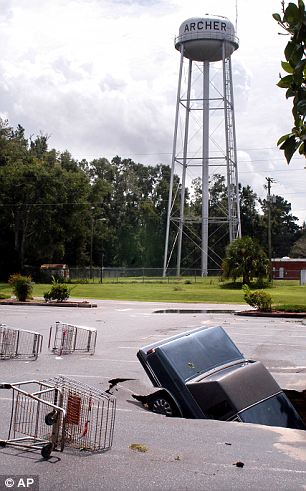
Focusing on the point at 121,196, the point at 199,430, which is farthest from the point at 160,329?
the point at 121,196

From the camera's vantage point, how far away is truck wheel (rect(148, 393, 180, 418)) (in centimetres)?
930

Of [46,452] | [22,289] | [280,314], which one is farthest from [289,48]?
[22,289]

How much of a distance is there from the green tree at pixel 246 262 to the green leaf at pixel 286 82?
47016 mm

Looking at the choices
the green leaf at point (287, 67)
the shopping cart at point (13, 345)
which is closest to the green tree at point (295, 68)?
the green leaf at point (287, 67)

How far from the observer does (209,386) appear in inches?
345

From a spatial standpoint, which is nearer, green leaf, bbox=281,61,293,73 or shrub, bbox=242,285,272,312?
green leaf, bbox=281,61,293,73

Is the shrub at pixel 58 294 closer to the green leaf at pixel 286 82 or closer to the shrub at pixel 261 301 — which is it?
the shrub at pixel 261 301

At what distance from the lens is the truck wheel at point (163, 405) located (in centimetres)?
930

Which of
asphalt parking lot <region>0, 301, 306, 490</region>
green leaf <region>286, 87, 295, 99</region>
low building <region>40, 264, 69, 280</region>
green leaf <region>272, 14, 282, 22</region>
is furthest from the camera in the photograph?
low building <region>40, 264, 69, 280</region>

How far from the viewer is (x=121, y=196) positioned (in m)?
105

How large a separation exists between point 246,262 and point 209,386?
4422 centimetres

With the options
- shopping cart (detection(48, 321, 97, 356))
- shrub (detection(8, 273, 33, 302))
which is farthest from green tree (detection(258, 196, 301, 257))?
shopping cart (detection(48, 321, 97, 356))

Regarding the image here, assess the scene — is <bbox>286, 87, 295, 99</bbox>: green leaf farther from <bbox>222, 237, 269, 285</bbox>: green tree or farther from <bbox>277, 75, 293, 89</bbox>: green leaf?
<bbox>222, 237, 269, 285</bbox>: green tree

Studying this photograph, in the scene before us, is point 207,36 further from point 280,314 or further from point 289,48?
point 289,48
